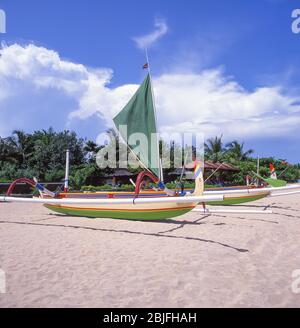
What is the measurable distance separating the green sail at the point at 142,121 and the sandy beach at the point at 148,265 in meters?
1.76

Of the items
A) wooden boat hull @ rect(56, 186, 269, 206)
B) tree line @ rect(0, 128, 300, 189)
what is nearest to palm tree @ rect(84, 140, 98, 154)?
tree line @ rect(0, 128, 300, 189)

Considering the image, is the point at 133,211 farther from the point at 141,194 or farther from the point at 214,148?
the point at 214,148

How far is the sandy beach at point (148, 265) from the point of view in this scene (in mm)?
3283

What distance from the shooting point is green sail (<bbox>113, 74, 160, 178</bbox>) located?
7453 millimetres

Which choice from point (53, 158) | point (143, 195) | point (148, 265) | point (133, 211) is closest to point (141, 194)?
point (143, 195)

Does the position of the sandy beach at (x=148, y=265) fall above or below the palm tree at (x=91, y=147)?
below

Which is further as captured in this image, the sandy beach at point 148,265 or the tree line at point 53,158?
the tree line at point 53,158

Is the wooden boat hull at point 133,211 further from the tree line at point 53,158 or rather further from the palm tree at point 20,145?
the palm tree at point 20,145

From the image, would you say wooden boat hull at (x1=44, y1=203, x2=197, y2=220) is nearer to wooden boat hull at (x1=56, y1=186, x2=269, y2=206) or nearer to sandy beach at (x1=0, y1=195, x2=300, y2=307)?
wooden boat hull at (x1=56, y1=186, x2=269, y2=206)

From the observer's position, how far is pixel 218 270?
13.9 ft

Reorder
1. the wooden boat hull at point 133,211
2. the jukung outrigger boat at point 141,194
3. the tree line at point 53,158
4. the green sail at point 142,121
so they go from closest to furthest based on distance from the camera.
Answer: the jukung outrigger boat at point 141,194
the green sail at point 142,121
the wooden boat hull at point 133,211
the tree line at point 53,158

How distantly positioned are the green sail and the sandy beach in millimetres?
1759

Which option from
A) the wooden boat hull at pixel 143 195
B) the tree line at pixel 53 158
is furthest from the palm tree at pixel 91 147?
the wooden boat hull at pixel 143 195
